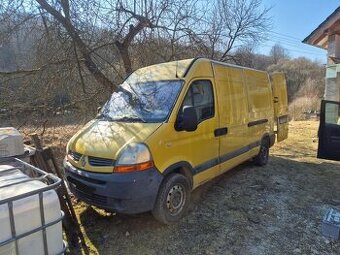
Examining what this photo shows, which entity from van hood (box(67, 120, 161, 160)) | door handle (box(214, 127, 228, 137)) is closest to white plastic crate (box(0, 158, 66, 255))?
van hood (box(67, 120, 161, 160))

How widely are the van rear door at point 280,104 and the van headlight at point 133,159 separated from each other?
553 centimetres

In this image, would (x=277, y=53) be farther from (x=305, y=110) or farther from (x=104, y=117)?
(x=104, y=117)

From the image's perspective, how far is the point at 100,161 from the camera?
4.01 m

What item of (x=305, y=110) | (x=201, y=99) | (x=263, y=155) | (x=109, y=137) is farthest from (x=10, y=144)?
(x=305, y=110)

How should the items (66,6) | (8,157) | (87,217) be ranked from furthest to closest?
(66,6) → (87,217) → (8,157)

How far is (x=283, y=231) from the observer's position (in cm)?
430

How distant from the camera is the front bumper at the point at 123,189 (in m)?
3.82

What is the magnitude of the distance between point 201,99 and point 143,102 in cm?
91

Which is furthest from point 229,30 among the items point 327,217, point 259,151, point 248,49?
point 327,217

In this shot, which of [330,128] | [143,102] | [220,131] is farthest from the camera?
[330,128]

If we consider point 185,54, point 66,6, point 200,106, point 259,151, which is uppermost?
point 66,6

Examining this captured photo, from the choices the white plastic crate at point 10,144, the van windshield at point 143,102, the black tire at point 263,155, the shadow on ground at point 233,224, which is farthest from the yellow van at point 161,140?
the black tire at point 263,155

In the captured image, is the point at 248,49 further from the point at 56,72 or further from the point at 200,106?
the point at 200,106

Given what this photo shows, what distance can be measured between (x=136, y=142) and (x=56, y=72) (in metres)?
4.78
